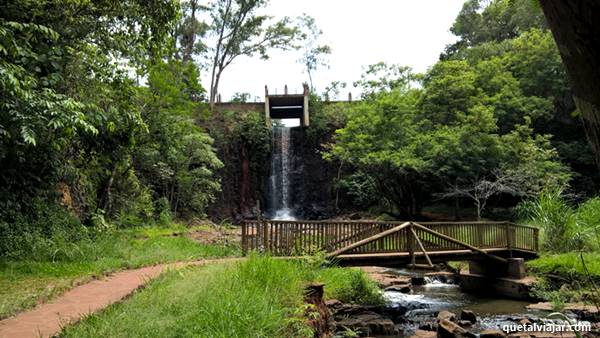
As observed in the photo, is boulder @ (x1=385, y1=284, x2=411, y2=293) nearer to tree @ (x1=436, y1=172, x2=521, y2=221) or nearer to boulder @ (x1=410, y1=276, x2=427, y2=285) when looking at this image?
boulder @ (x1=410, y1=276, x2=427, y2=285)

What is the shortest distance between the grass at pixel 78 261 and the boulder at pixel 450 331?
17.4ft

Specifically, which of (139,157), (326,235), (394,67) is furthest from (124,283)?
(394,67)

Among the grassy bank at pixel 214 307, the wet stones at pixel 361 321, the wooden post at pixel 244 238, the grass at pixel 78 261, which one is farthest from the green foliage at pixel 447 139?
the grassy bank at pixel 214 307

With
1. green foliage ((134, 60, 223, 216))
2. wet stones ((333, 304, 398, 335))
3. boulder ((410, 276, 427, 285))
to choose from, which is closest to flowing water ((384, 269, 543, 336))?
boulder ((410, 276, 427, 285))

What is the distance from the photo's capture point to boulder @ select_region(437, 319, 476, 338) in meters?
8.09

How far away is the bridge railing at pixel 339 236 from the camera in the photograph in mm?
9836

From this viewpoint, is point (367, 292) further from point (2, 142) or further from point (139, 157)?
point (139, 157)

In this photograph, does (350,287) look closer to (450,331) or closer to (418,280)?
(450,331)

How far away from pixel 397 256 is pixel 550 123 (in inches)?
721

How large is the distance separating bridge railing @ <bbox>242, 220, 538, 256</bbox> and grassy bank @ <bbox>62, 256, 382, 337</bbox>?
2143mm

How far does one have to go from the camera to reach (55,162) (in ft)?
34.1

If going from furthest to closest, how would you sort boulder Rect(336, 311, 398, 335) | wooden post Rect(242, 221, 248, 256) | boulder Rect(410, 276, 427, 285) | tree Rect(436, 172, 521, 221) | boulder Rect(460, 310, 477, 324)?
1. tree Rect(436, 172, 521, 221)
2. boulder Rect(410, 276, 427, 285)
3. wooden post Rect(242, 221, 248, 256)
4. boulder Rect(460, 310, 477, 324)
5. boulder Rect(336, 311, 398, 335)

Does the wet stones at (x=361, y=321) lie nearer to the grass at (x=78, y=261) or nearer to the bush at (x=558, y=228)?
the grass at (x=78, y=261)

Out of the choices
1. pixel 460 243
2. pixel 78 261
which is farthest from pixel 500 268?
pixel 78 261
